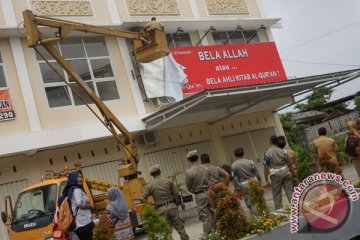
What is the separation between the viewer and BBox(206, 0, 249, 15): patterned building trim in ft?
63.8

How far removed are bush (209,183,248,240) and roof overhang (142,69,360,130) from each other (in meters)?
7.11

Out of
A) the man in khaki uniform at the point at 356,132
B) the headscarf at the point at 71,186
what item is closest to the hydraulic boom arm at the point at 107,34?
the headscarf at the point at 71,186

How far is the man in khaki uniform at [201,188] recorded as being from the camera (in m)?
8.02

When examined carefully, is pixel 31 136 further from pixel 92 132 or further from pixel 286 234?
pixel 286 234

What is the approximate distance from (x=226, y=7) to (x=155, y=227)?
15.3 m

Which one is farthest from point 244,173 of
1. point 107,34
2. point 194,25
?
point 194,25

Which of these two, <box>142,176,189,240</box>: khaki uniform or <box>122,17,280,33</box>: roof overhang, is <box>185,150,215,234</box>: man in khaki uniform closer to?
<box>142,176,189,240</box>: khaki uniform

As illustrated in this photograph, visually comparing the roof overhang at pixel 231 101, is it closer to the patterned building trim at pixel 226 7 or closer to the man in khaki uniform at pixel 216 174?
the patterned building trim at pixel 226 7

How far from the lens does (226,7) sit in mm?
19906

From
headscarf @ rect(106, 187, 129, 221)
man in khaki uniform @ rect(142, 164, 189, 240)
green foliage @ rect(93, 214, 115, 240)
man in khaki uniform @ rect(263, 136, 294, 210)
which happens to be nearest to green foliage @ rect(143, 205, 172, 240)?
green foliage @ rect(93, 214, 115, 240)

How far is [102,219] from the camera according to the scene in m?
6.33

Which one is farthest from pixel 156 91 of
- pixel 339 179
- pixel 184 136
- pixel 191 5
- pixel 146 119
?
pixel 339 179

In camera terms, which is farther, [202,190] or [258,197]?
[202,190]

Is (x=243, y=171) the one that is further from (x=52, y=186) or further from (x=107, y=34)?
(x=107, y=34)
